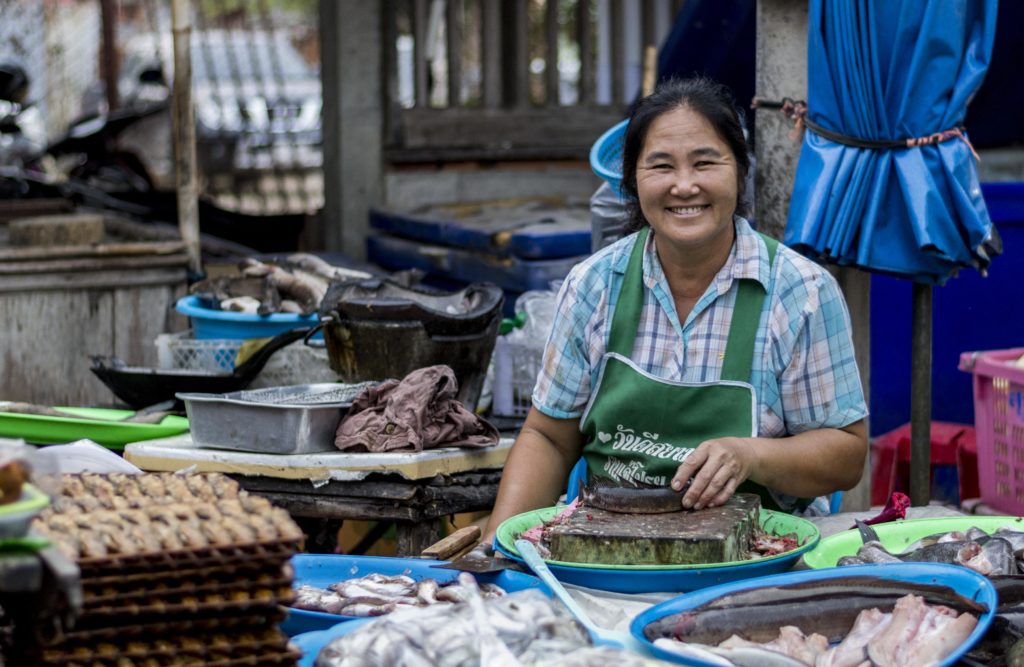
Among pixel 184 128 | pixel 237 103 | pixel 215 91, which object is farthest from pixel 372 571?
pixel 215 91

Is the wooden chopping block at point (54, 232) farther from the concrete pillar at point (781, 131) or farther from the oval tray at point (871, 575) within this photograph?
the oval tray at point (871, 575)

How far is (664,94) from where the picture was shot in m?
3.10

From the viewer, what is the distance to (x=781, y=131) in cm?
400

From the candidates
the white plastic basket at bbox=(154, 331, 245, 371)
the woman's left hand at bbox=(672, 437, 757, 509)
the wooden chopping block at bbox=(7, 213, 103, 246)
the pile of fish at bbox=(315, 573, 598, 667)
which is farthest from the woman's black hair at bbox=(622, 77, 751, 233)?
the wooden chopping block at bbox=(7, 213, 103, 246)

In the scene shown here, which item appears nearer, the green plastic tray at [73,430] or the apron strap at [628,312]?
the apron strap at [628,312]

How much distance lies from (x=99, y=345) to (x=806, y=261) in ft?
12.2

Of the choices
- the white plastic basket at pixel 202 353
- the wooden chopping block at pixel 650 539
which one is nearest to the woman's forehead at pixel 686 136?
the wooden chopping block at pixel 650 539

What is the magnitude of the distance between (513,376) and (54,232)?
8.55 ft

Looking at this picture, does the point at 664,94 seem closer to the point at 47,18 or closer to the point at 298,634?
the point at 298,634

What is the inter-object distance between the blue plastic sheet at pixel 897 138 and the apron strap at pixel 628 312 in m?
0.75

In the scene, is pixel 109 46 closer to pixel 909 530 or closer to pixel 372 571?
pixel 372 571

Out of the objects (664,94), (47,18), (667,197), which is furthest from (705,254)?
(47,18)

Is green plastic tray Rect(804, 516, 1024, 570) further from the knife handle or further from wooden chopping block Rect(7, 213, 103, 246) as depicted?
wooden chopping block Rect(7, 213, 103, 246)

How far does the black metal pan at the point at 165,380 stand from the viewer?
166 inches
